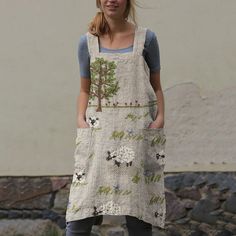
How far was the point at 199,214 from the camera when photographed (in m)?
4.07

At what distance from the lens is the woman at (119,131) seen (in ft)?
8.45

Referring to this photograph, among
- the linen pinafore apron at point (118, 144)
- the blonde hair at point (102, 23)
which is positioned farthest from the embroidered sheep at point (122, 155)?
the blonde hair at point (102, 23)

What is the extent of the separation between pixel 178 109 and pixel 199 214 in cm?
74

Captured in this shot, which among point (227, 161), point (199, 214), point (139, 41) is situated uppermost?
point (139, 41)

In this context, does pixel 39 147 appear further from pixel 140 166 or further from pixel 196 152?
pixel 140 166

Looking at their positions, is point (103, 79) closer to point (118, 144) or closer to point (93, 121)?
point (93, 121)

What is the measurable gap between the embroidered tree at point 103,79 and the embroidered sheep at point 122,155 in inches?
8.2

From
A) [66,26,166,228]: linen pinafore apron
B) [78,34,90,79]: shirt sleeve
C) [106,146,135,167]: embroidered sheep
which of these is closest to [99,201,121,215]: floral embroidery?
[66,26,166,228]: linen pinafore apron

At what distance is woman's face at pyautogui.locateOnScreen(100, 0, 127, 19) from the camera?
8.59 feet

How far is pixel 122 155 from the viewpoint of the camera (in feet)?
8.40

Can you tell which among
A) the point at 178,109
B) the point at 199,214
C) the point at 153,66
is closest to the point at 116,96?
the point at 153,66

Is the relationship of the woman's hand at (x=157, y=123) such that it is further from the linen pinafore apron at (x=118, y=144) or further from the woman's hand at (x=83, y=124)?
the woman's hand at (x=83, y=124)

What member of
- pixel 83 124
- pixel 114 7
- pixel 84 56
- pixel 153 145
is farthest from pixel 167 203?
pixel 114 7

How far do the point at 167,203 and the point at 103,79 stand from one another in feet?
5.60
